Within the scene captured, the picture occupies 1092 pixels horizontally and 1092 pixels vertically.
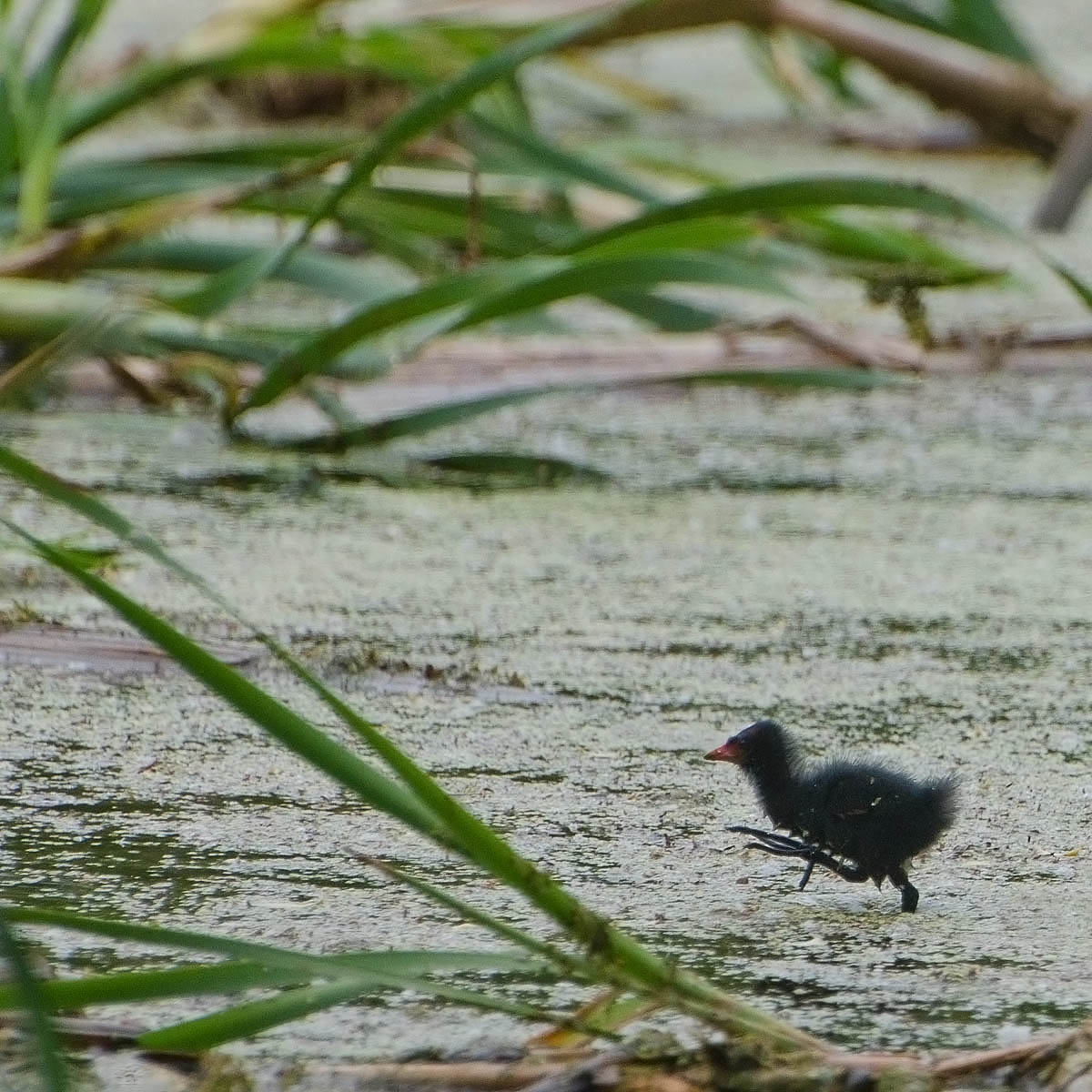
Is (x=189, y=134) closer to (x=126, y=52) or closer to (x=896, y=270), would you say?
(x=126, y=52)

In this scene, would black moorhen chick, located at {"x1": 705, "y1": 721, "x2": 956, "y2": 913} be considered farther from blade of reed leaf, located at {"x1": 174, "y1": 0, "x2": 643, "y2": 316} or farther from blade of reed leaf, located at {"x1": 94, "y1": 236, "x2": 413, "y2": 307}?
blade of reed leaf, located at {"x1": 94, "y1": 236, "x2": 413, "y2": 307}

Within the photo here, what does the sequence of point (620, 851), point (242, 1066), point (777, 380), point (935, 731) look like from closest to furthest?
1. point (242, 1066)
2. point (620, 851)
3. point (935, 731)
4. point (777, 380)

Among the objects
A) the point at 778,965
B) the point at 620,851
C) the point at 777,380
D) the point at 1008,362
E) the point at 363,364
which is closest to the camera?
the point at 778,965

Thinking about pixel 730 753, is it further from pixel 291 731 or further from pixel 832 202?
pixel 832 202

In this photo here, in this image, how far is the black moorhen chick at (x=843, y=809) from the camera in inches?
52.9

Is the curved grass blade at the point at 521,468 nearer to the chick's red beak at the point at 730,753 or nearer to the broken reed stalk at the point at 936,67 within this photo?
the chick's red beak at the point at 730,753

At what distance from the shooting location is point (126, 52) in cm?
534

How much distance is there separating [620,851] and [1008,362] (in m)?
1.89

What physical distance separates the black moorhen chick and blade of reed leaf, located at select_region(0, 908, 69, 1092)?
57 cm

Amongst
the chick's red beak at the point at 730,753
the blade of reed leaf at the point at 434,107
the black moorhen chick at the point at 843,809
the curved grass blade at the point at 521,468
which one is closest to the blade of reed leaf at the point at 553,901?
the black moorhen chick at the point at 843,809

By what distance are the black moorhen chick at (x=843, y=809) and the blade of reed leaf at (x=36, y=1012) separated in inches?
22.3

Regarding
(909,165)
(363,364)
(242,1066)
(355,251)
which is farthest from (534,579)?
(909,165)

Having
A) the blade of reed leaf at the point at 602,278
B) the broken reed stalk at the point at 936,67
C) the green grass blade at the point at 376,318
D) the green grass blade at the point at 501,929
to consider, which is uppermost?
the broken reed stalk at the point at 936,67

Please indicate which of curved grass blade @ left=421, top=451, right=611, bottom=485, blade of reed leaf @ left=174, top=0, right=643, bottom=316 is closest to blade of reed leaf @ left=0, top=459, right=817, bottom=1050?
blade of reed leaf @ left=174, top=0, right=643, bottom=316
